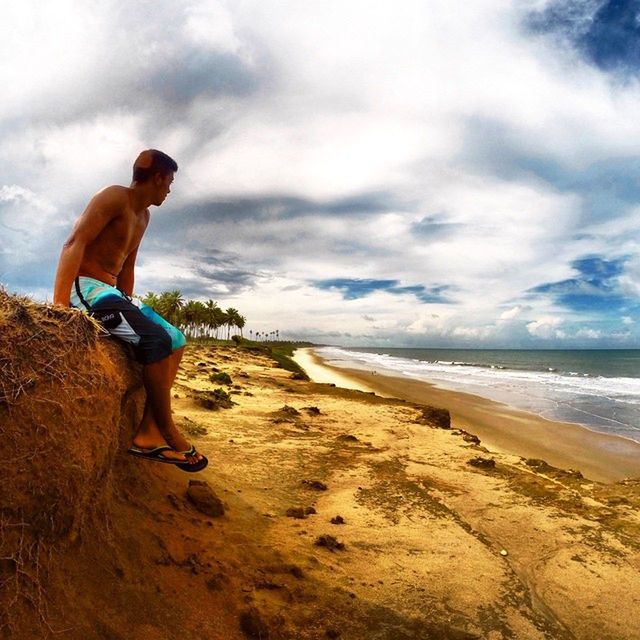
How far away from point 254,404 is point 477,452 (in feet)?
20.5

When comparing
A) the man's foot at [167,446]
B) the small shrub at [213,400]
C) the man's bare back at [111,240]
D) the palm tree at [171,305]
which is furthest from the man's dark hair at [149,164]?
the palm tree at [171,305]

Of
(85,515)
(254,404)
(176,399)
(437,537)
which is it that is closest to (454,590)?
(437,537)

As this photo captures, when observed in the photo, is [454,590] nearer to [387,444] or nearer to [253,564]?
[253,564]

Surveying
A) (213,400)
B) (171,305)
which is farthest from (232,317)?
(213,400)

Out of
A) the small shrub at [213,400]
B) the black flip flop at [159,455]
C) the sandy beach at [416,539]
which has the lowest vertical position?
the sandy beach at [416,539]

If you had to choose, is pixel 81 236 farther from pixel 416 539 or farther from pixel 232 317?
pixel 232 317

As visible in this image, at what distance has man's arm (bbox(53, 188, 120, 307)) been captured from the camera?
3.21 m

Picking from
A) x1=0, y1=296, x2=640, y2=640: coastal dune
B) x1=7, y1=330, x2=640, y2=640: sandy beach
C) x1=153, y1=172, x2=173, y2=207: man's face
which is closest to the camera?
x1=0, y1=296, x2=640, y2=640: coastal dune

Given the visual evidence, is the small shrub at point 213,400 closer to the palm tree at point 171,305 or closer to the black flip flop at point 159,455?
the black flip flop at point 159,455

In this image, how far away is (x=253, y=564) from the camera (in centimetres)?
380

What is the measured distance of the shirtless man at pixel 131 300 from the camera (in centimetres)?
331

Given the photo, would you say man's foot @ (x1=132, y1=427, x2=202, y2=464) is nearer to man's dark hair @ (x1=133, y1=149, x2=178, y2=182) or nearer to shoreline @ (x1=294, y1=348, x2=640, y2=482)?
man's dark hair @ (x1=133, y1=149, x2=178, y2=182)

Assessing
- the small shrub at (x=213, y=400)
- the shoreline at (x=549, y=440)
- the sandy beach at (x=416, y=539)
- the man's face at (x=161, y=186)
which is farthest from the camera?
the shoreline at (x=549, y=440)

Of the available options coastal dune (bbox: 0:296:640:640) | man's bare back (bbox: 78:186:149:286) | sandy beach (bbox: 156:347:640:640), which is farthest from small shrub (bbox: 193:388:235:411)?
man's bare back (bbox: 78:186:149:286)
